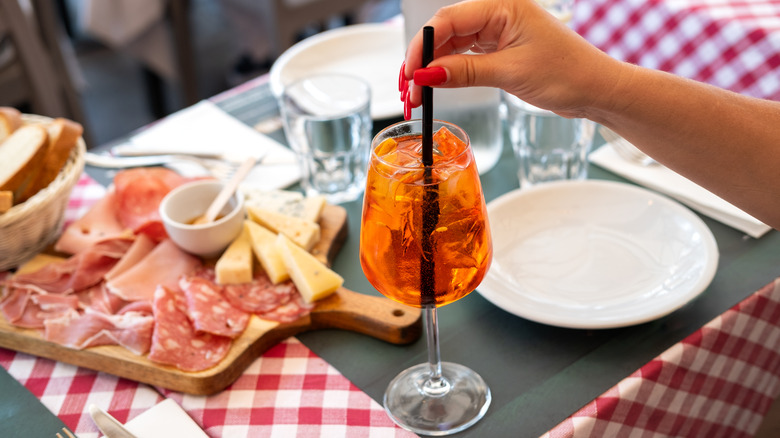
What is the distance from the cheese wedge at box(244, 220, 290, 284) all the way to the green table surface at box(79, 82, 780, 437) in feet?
0.34

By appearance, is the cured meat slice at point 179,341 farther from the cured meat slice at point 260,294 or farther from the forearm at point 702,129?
the forearm at point 702,129

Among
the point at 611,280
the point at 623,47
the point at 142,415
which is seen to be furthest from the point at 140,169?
the point at 623,47

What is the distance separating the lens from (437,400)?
859 millimetres

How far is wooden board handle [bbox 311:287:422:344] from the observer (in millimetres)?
956

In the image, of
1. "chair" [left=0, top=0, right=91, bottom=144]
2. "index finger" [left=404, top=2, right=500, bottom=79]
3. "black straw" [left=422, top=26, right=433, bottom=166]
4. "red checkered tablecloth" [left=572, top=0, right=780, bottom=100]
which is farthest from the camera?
"chair" [left=0, top=0, right=91, bottom=144]

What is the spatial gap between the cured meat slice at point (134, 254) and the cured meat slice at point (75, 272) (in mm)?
25

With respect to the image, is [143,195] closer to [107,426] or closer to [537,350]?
[107,426]

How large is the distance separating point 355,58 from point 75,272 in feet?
2.95

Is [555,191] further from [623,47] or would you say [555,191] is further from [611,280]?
[623,47]

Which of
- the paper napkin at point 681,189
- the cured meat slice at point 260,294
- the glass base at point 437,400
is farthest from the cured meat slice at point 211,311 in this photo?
the paper napkin at point 681,189

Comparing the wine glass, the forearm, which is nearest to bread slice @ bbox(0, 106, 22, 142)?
the wine glass

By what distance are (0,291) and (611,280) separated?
3.11 ft

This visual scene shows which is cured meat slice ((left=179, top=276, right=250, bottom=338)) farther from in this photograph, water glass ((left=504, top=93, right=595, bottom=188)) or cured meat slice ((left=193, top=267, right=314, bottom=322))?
water glass ((left=504, top=93, right=595, bottom=188))

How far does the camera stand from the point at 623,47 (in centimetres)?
181
